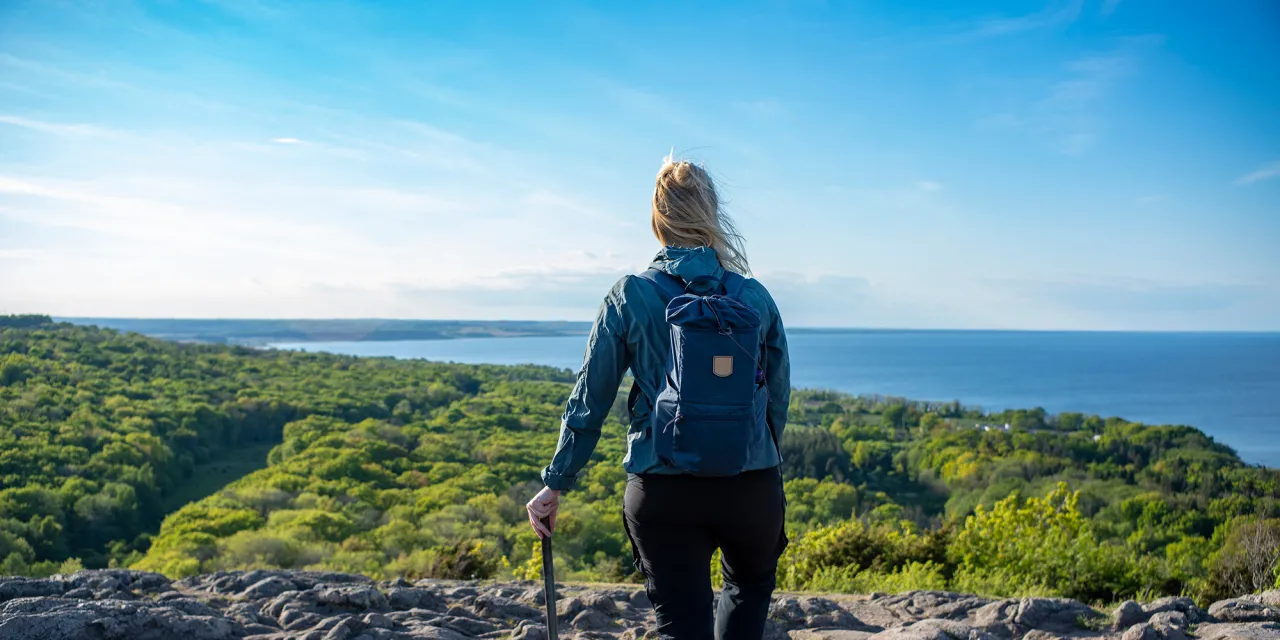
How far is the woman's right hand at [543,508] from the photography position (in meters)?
2.23

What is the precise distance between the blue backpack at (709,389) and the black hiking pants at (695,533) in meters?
0.09

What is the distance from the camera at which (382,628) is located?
3.78 m

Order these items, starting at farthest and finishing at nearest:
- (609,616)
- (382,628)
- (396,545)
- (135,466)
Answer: (135,466), (396,545), (609,616), (382,628)

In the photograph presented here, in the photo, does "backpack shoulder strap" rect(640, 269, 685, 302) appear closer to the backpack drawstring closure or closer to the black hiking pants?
the backpack drawstring closure

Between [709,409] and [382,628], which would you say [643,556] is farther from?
[382,628]

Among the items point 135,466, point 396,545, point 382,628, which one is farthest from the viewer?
point 135,466

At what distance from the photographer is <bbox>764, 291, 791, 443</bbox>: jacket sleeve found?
2.18 m

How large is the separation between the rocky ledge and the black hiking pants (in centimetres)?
187

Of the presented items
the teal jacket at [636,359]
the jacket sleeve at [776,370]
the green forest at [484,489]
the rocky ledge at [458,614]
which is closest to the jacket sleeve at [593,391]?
the teal jacket at [636,359]

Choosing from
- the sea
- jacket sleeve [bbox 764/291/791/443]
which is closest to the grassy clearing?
the sea

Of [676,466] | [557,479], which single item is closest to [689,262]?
[676,466]

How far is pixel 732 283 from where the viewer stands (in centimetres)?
214

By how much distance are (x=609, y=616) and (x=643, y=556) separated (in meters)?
2.51

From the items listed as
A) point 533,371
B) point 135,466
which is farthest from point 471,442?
point 533,371
